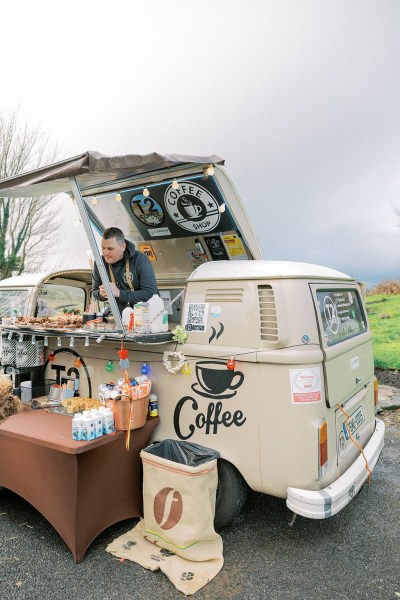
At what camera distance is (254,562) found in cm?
281

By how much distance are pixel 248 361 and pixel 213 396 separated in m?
0.42

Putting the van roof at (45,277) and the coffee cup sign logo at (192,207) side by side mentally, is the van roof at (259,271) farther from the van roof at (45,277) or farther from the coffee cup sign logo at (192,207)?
the van roof at (45,277)

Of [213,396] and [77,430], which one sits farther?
[213,396]

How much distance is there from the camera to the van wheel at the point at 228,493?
3045 mm

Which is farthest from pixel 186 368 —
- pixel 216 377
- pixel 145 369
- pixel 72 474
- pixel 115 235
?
pixel 115 235

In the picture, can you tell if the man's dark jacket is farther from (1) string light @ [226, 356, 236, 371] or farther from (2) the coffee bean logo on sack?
(2) the coffee bean logo on sack

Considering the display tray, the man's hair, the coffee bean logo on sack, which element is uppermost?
the man's hair

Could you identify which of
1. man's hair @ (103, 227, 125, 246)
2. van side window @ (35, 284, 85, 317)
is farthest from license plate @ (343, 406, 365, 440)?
van side window @ (35, 284, 85, 317)

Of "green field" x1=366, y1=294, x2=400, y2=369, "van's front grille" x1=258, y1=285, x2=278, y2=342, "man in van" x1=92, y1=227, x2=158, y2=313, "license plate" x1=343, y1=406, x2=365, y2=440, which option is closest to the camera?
"van's front grille" x1=258, y1=285, x2=278, y2=342

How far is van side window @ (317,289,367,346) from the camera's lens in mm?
3146

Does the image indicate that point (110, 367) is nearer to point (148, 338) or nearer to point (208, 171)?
point (148, 338)

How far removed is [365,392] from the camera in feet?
12.5

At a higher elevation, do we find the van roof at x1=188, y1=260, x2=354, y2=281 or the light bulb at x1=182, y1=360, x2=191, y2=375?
the van roof at x1=188, y1=260, x2=354, y2=281

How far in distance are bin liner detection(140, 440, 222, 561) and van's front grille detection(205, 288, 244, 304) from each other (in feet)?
3.79
